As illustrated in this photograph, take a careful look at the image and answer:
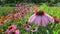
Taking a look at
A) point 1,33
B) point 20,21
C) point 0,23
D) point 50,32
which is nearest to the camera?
point 50,32

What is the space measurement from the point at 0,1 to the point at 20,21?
333 inches

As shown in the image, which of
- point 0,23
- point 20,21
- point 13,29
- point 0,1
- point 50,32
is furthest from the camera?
point 0,1

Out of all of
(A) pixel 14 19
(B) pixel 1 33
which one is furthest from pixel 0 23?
(A) pixel 14 19

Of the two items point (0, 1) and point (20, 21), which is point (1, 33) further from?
point (0, 1)

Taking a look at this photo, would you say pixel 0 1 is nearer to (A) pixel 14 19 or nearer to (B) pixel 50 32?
(A) pixel 14 19

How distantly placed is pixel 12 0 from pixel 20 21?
862 centimetres

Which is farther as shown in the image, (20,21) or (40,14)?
(20,21)

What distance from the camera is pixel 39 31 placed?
89.2 inches

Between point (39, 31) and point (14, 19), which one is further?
point (14, 19)

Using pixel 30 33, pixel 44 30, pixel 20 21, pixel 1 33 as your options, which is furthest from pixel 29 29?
pixel 20 21

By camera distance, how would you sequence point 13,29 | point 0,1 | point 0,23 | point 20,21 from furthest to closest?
point 0,1, point 20,21, point 0,23, point 13,29

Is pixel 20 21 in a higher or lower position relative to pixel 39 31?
lower

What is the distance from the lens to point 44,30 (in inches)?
88.4

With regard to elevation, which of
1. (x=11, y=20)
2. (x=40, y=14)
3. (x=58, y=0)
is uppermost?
(x=40, y=14)
